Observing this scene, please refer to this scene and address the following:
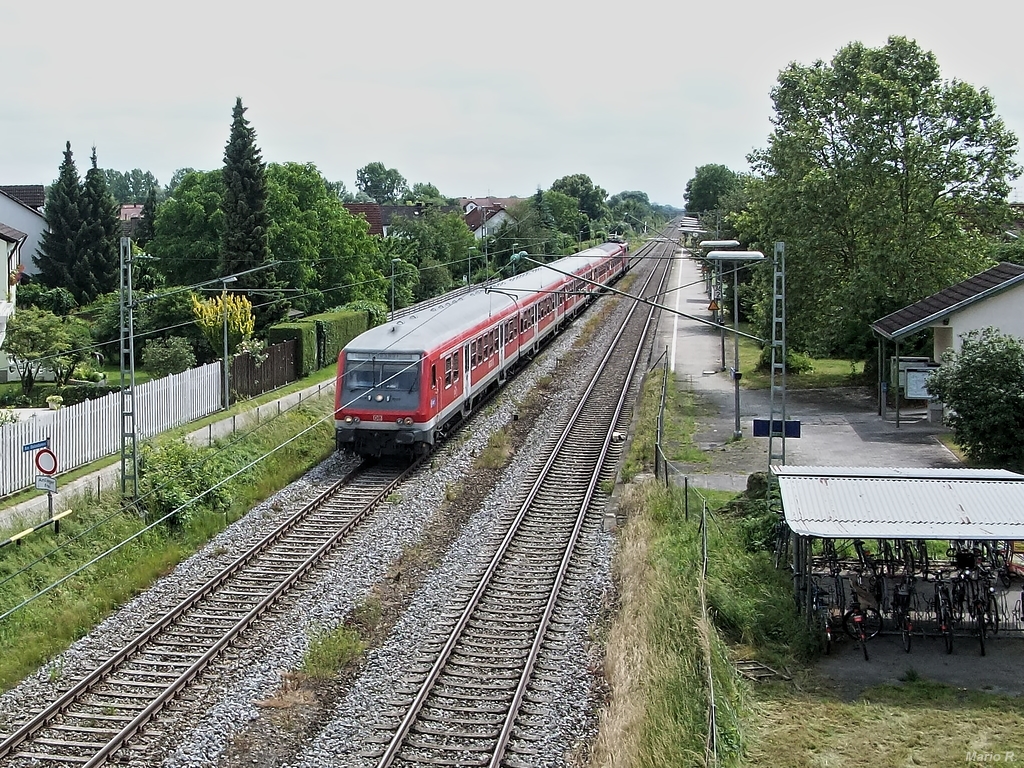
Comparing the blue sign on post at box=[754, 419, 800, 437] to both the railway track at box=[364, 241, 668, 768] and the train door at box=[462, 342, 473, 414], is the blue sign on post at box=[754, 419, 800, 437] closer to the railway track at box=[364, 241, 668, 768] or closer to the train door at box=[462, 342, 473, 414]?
the railway track at box=[364, 241, 668, 768]

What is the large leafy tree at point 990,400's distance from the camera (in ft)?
75.4

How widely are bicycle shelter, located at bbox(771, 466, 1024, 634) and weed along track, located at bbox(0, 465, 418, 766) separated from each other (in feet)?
24.3

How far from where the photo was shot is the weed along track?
11.7 metres

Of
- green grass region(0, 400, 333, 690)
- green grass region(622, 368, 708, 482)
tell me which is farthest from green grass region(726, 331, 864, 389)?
green grass region(0, 400, 333, 690)

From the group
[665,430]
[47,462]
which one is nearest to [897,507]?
[665,430]

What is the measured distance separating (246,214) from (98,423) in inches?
826

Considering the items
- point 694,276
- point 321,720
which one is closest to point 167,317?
point 321,720

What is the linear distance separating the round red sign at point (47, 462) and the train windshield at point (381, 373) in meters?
6.46

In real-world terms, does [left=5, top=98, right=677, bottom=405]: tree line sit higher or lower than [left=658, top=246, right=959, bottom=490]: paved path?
higher

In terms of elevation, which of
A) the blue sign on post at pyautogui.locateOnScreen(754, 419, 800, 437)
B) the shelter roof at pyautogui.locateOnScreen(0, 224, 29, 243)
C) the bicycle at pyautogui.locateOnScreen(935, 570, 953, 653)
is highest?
the shelter roof at pyautogui.locateOnScreen(0, 224, 29, 243)

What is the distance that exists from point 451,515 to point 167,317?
21588 mm

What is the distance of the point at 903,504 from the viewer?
14711 millimetres

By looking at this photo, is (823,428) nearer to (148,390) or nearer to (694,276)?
(148,390)

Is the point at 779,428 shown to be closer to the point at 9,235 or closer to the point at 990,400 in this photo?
the point at 990,400
